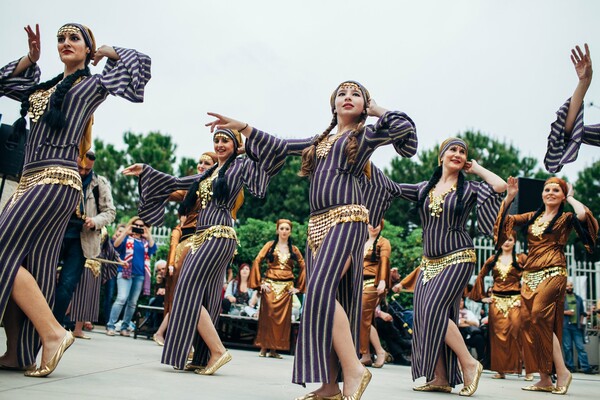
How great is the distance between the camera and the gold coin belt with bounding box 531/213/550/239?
23.6ft

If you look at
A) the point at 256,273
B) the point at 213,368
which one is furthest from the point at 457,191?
the point at 256,273

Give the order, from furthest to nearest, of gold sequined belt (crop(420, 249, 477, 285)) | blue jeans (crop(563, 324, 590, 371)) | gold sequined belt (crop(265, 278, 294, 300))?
blue jeans (crop(563, 324, 590, 371)), gold sequined belt (crop(265, 278, 294, 300)), gold sequined belt (crop(420, 249, 477, 285))

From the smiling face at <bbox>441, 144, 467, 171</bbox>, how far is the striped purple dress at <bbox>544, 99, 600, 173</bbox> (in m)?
1.68

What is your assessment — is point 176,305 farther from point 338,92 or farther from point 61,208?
point 338,92

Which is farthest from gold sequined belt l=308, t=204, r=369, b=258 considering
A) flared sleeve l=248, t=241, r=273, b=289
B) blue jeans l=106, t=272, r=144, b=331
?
blue jeans l=106, t=272, r=144, b=331

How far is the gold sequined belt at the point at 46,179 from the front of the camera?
441 centimetres

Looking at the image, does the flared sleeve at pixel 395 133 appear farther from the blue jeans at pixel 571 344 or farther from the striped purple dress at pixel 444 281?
the blue jeans at pixel 571 344

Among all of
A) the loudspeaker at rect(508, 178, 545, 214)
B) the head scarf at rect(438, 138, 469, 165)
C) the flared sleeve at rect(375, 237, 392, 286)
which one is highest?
the loudspeaker at rect(508, 178, 545, 214)

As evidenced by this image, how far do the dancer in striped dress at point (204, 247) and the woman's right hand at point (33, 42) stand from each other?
1.17 meters

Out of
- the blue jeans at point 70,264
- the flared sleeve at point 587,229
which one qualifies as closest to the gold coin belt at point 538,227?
the flared sleeve at point 587,229

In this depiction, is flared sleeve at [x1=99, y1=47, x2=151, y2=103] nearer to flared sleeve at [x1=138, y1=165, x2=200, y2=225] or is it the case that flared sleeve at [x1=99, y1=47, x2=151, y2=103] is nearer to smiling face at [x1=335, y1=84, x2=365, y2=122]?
smiling face at [x1=335, y1=84, x2=365, y2=122]

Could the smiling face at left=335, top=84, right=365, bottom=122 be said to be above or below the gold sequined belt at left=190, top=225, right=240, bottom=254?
above

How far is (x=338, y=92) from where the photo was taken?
4.80 m

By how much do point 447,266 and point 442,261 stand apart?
82mm
